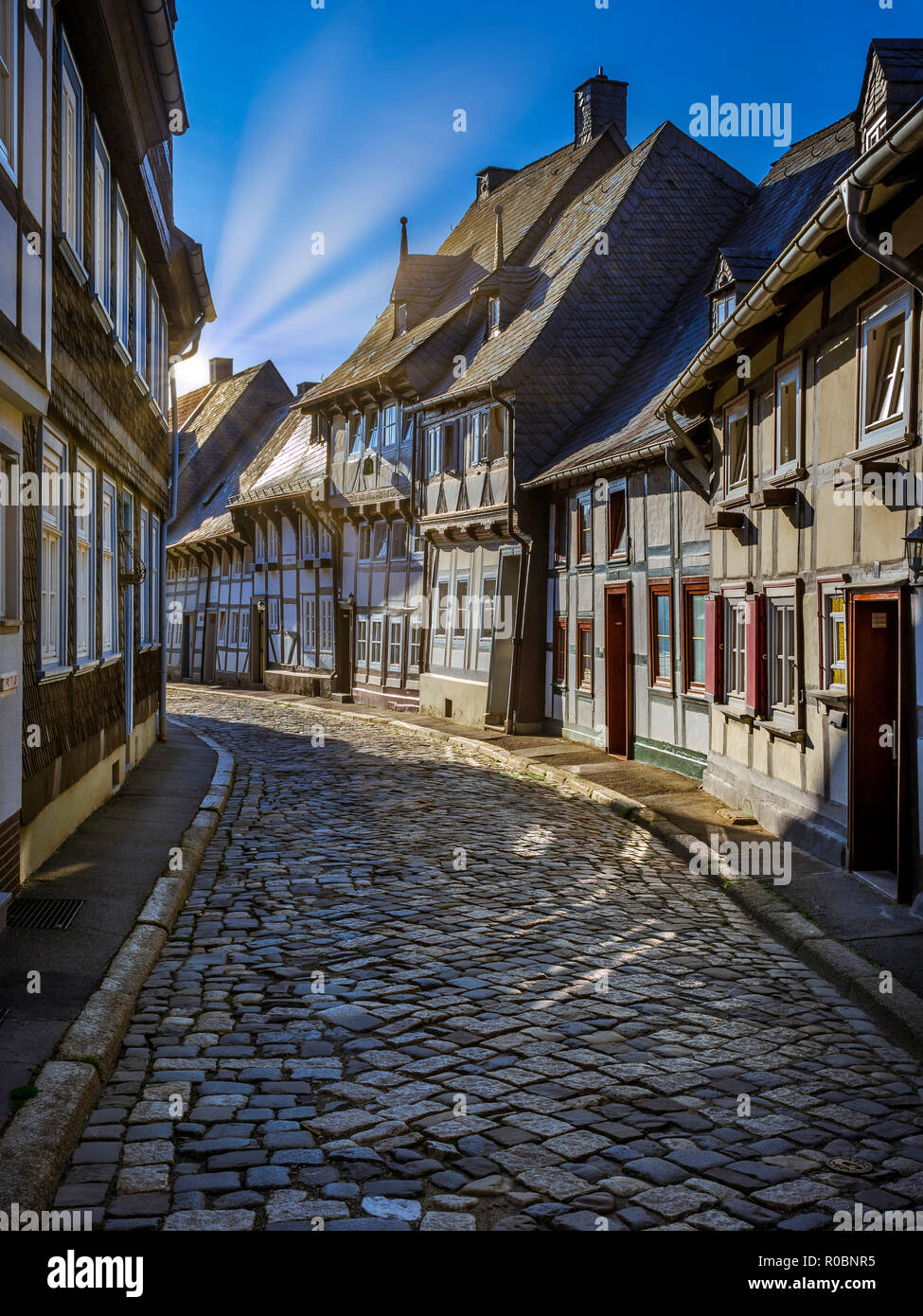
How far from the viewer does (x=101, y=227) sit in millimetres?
11570

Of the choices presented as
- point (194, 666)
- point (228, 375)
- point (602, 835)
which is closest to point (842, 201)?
point (602, 835)

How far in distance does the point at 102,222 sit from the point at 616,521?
943 cm

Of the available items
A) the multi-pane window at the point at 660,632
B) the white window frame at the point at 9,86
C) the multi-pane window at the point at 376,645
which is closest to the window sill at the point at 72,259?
the white window frame at the point at 9,86

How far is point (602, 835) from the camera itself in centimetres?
1220

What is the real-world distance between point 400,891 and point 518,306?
1852 centimetres

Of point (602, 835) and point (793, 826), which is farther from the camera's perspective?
point (602, 835)

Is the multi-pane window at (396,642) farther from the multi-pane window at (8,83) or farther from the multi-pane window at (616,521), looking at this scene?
the multi-pane window at (8,83)

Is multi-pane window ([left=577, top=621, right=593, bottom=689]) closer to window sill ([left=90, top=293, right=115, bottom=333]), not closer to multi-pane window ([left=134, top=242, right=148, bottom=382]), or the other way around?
multi-pane window ([left=134, top=242, right=148, bottom=382])

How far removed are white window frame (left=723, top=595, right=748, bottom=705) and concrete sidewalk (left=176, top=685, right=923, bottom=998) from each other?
1.23 metres

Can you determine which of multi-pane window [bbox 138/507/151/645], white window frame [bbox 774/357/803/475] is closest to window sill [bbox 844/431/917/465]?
white window frame [bbox 774/357/803/475]

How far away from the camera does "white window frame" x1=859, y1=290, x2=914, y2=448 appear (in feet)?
27.0

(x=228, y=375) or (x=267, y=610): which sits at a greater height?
(x=228, y=375)
